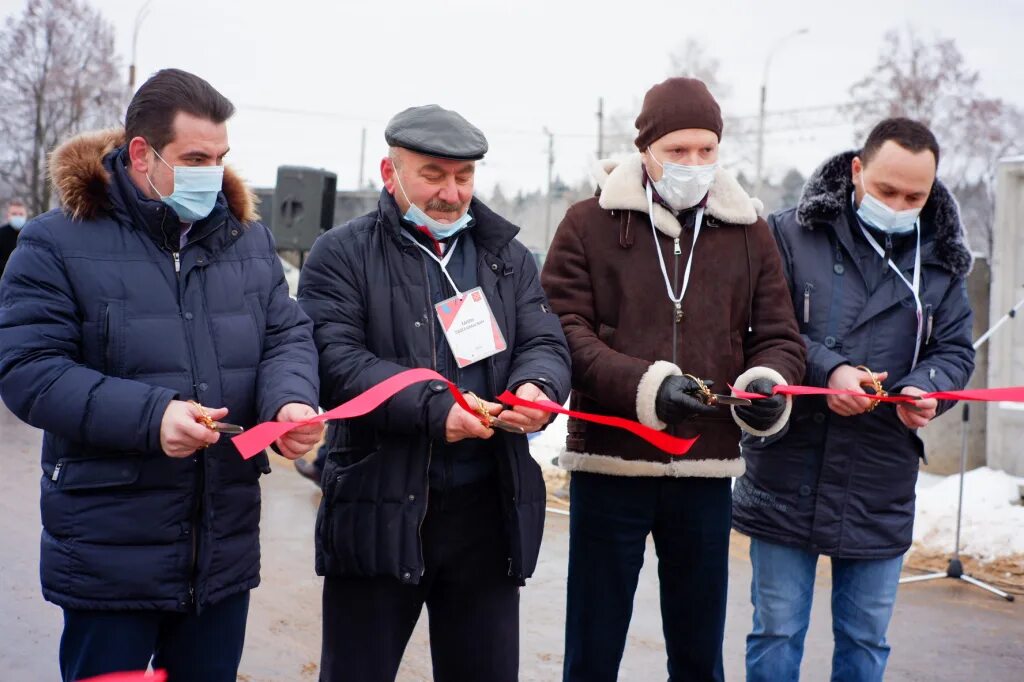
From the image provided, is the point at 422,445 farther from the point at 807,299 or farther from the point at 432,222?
the point at 807,299

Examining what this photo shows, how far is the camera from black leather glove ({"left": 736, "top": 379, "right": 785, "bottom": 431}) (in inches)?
134

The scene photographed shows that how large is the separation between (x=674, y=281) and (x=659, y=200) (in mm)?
287

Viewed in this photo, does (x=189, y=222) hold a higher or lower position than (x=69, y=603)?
higher

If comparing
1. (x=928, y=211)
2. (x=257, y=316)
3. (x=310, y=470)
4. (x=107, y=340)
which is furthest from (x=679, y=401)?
(x=310, y=470)

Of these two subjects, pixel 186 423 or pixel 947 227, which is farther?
pixel 947 227

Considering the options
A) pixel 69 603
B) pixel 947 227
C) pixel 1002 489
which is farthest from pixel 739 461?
pixel 1002 489

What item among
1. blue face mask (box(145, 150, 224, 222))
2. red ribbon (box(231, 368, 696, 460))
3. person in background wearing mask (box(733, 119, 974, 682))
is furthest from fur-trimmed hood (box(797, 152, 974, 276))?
blue face mask (box(145, 150, 224, 222))

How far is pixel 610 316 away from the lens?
3.61 m

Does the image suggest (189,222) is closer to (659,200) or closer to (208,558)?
(208,558)

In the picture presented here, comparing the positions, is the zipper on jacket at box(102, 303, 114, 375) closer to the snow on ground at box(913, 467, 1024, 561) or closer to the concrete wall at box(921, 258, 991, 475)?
the snow on ground at box(913, 467, 1024, 561)

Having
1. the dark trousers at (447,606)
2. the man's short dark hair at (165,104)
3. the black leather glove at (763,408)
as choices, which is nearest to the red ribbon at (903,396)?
the black leather glove at (763,408)

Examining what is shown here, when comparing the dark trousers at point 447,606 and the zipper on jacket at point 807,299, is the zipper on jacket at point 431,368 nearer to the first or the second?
the dark trousers at point 447,606

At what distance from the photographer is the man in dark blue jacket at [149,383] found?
2.67m

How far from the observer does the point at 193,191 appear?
2916mm
